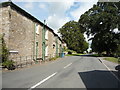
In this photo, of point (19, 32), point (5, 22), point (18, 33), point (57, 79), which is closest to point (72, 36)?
point (19, 32)

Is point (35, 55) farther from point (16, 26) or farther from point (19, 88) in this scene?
point (19, 88)

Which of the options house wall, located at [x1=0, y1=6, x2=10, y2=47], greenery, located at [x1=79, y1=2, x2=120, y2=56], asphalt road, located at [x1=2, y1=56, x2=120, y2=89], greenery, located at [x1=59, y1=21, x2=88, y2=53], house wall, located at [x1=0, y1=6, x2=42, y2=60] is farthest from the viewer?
greenery, located at [x1=59, y1=21, x2=88, y2=53]

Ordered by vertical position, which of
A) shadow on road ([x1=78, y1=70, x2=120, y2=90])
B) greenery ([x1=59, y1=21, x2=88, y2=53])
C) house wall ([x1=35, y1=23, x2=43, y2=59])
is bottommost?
shadow on road ([x1=78, y1=70, x2=120, y2=90])

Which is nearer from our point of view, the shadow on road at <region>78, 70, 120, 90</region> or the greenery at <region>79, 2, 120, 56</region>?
the shadow on road at <region>78, 70, 120, 90</region>

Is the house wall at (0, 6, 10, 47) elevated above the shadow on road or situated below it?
above

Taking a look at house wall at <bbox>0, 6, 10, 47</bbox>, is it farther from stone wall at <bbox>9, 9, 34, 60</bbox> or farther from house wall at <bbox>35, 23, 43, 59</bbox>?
house wall at <bbox>35, 23, 43, 59</bbox>

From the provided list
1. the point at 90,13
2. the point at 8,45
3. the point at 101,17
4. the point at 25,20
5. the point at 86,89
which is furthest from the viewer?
the point at 90,13

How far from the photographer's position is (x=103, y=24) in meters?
43.8

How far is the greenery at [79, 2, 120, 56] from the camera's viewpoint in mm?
41662

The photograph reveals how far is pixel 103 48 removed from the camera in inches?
2007

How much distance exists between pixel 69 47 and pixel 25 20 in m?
53.3

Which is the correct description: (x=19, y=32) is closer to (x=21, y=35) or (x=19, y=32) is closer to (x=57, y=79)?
(x=21, y=35)

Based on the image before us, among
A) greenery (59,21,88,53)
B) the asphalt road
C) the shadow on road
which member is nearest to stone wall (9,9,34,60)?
the asphalt road

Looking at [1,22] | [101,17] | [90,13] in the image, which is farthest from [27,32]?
[90,13]
